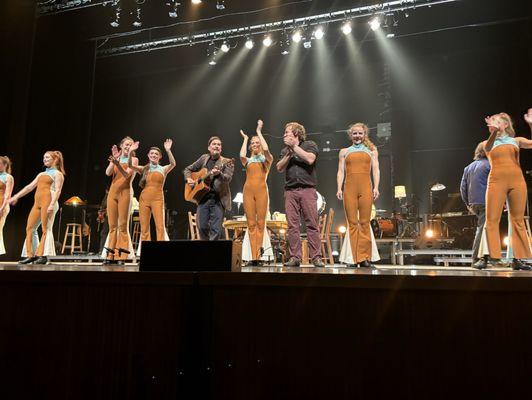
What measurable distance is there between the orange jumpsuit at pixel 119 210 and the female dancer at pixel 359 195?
328 centimetres

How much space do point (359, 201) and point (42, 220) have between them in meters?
4.52

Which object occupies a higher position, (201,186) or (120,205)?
(201,186)

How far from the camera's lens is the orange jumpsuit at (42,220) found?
607cm

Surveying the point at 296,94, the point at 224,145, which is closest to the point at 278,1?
the point at 296,94

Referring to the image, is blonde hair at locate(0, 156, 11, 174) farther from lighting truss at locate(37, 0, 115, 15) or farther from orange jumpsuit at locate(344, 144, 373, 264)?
lighting truss at locate(37, 0, 115, 15)

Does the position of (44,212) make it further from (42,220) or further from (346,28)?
→ (346,28)

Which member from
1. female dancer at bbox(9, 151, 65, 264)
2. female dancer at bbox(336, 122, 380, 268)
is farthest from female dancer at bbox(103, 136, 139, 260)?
female dancer at bbox(336, 122, 380, 268)

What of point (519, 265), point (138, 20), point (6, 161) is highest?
point (138, 20)

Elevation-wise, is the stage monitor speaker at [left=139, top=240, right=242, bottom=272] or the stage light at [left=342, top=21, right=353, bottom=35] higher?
the stage light at [left=342, top=21, right=353, bottom=35]

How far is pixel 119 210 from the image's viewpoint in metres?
6.36

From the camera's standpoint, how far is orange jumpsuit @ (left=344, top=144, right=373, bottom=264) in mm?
4898

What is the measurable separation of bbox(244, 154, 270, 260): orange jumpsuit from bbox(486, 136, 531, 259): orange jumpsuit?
275 centimetres

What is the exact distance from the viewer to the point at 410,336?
1.72 meters

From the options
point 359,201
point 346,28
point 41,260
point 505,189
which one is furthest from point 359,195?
point 346,28
